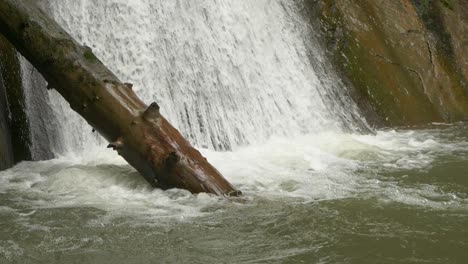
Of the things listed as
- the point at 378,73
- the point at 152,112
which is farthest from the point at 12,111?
the point at 378,73

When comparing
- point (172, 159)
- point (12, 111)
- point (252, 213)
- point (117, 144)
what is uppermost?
point (12, 111)

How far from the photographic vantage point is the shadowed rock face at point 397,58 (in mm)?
10070

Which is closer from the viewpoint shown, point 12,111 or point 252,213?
point 252,213

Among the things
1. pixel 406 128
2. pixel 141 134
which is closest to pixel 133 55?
pixel 141 134

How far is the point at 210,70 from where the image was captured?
8367 mm

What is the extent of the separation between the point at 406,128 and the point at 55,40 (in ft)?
Answer: 18.8

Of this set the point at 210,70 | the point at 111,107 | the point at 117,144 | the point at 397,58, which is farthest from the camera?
the point at 397,58

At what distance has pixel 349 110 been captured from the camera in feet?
31.5

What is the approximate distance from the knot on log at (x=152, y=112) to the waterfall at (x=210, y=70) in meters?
1.93

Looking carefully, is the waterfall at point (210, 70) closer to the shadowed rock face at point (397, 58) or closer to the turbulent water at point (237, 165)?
the turbulent water at point (237, 165)

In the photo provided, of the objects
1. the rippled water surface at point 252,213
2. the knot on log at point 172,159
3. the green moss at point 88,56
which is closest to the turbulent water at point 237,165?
the rippled water surface at point 252,213

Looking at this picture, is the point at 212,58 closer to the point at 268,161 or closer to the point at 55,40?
the point at 268,161

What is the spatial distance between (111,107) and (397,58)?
619cm

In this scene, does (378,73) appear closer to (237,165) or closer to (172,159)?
(237,165)
